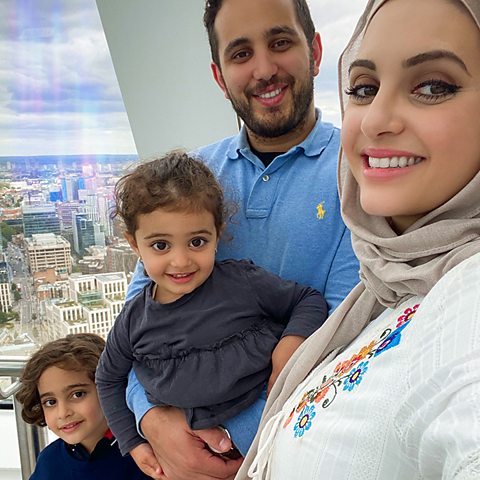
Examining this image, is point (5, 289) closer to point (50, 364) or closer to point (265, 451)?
point (50, 364)

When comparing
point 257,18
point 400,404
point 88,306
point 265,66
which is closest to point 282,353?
point 400,404

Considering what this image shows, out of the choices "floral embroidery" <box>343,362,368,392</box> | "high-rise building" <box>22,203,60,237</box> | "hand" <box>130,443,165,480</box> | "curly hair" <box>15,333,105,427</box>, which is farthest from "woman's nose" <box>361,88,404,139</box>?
"high-rise building" <box>22,203,60,237</box>

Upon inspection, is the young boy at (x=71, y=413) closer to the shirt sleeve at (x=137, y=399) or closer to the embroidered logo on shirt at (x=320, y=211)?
the shirt sleeve at (x=137, y=399)

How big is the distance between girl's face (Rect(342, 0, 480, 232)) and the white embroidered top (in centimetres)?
17

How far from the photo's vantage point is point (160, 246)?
4.50 ft

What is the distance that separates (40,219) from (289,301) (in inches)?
65.6

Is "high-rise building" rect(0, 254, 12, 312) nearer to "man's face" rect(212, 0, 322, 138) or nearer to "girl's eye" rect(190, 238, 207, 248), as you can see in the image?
"girl's eye" rect(190, 238, 207, 248)

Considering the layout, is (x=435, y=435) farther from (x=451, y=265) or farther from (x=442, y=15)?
(x=442, y=15)

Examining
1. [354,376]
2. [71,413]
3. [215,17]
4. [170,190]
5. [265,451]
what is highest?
[215,17]

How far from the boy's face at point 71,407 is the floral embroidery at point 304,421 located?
104 centimetres

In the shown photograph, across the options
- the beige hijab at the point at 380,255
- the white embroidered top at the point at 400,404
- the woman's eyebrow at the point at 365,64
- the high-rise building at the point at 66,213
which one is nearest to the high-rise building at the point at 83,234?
the high-rise building at the point at 66,213

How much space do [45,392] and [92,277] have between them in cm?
82

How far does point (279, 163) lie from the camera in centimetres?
144

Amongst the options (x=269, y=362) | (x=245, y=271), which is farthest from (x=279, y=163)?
(x=269, y=362)
